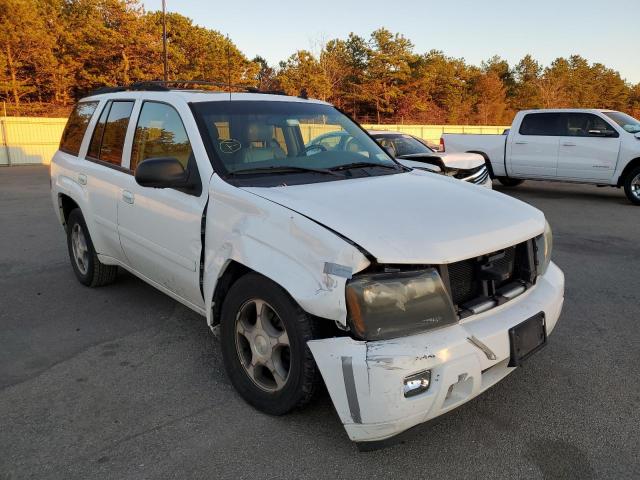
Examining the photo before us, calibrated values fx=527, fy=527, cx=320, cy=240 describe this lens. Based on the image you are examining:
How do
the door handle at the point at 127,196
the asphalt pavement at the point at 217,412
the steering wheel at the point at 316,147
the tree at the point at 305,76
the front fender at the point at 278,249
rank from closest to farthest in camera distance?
1. the front fender at the point at 278,249
2. the asphalt pavement at the point at 217,412
3. the steering wheel at the point at 316,147
4. the door handle at the point at 127,196
5. the tree at the point at 305,76

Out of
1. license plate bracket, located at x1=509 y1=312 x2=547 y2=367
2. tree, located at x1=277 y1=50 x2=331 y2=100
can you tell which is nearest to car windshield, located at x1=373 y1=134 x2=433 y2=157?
license plate bracket, located at x1=509 y1=312 x2=547 y2=367

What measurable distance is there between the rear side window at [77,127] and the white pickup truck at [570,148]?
32.1ft

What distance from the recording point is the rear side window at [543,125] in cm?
1159

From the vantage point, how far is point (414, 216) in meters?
2.63

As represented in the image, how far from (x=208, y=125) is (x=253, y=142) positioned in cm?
30

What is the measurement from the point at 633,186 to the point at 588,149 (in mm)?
1154

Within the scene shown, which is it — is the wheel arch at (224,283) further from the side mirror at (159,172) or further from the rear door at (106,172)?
the rear door at (106,172)

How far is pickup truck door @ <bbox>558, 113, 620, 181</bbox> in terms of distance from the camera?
10828 millimetres

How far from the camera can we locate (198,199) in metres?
3.16

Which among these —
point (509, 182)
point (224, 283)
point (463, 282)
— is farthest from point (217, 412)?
point (509, 182)

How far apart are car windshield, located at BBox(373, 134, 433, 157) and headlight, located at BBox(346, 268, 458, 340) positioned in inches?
307

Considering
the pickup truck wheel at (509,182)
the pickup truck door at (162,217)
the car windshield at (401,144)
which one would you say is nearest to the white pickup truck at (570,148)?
the pickup truck wheel at (509,182)

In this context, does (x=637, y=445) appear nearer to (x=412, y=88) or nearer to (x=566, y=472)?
(x=566, y=472)

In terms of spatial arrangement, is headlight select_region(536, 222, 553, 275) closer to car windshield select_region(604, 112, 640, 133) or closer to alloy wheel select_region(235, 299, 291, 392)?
alloy wheel select_region(235, 299, 291, 392)
